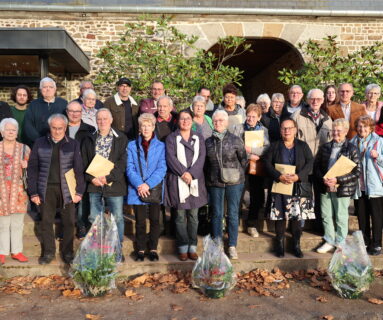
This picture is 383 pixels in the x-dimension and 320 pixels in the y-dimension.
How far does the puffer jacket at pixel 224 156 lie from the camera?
441 cm

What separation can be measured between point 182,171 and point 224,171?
0.51m

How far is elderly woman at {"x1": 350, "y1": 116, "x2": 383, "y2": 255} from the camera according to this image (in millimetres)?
4590

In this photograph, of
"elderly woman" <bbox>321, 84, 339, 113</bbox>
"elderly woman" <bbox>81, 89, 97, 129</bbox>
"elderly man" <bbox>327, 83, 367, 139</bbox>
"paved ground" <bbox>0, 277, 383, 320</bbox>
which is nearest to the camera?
"paved ground" <bbox>0, 277, 383, 320</bbox>

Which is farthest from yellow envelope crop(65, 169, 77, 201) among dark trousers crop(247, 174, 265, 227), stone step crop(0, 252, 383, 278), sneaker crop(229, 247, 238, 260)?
dark trousers crop(247, 174, 265, 227)

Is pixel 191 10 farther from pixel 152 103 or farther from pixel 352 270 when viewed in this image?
pixel 352 270

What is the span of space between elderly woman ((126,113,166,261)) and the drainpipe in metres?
8.11

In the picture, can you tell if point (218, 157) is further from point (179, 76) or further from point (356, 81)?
point (356, 81)

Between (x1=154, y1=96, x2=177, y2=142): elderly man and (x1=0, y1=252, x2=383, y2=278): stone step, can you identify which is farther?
(x1=154, y1=96, x2=177, y2=142): elderly man

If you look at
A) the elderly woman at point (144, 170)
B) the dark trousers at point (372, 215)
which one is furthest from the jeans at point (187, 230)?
the dark trousers at point (372, 215)

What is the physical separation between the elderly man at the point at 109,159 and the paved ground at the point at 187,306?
3.21ft

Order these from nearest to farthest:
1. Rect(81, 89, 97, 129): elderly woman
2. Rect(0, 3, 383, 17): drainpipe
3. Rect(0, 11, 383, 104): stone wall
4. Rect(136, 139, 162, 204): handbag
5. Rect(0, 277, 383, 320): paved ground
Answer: Rect(0, 277, 383, 320): paved ground
Rect(136, 139, 162, 204): handbag
Rect(81, 89, 97, 129): elderly woman
Rect(0, 3, 383, 17): drainpipe
Rect(0, 11, 383, 104): stone wall

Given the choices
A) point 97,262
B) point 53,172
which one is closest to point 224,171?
point 97,262

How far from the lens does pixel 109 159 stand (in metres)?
Answer: 4.35

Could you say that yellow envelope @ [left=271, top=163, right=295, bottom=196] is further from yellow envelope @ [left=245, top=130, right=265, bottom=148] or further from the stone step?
the stone step
